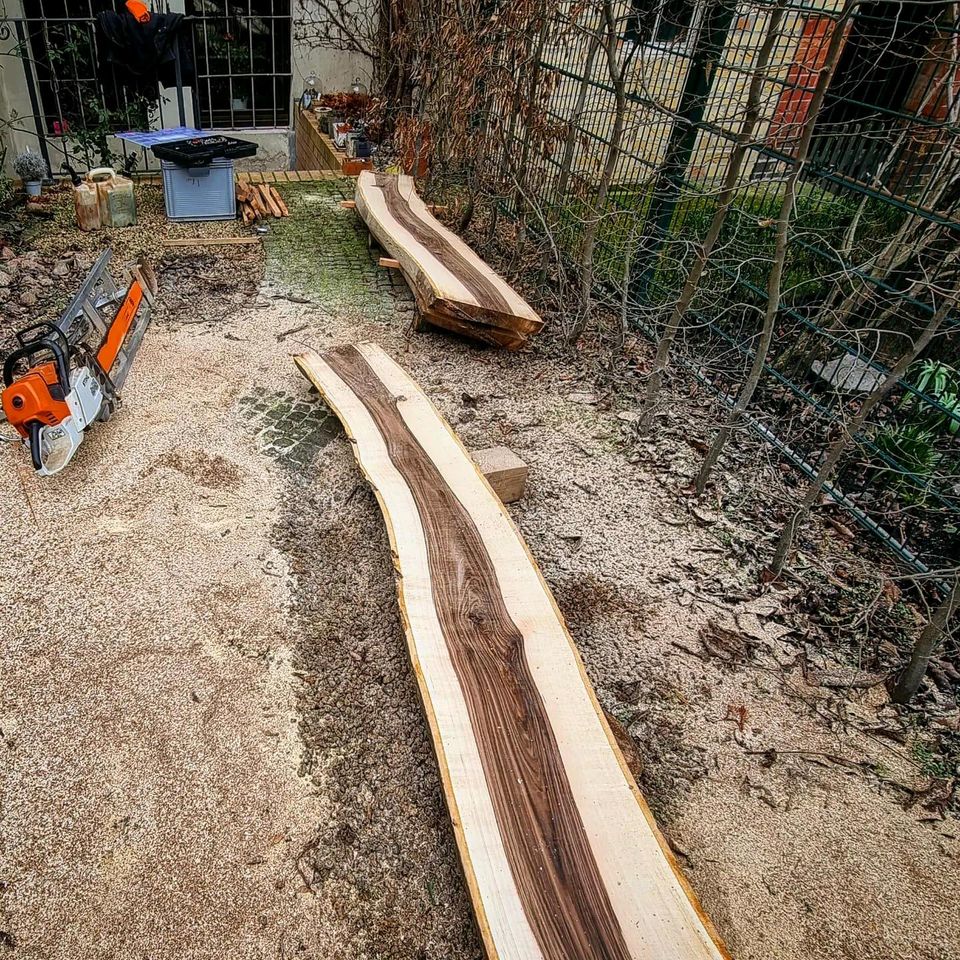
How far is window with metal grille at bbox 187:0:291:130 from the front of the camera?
8.16 metres

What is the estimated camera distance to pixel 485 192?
6.31m

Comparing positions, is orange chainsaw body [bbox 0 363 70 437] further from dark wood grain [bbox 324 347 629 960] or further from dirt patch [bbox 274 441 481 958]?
dark wood grain [bbox 324 347 629 960]

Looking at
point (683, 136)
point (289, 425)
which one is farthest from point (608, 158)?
point (289, 425)

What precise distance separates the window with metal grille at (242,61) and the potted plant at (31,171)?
8.92 ft

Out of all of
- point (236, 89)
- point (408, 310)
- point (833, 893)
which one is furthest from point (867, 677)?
point (236, 89)

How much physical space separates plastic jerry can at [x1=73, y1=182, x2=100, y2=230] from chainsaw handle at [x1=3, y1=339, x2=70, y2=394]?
3.35 metres

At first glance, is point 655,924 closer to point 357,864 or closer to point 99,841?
point 357,864

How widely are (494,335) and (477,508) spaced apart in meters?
2.06

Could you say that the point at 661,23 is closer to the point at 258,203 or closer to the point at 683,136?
the point at 683,136

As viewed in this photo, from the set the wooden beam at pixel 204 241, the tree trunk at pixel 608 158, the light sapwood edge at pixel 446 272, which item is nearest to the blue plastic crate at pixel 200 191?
the wooden beam at pixel 204 241

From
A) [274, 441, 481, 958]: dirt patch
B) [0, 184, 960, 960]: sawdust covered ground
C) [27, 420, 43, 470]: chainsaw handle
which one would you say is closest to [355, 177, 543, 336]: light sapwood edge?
[0, 184, 960, 960]: sawdust covered ground

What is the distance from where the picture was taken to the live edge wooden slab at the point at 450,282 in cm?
458

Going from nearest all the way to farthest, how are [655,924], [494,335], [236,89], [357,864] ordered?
1. [655,924]
2. [357,864]
3. [494,335]
4. [236,89]

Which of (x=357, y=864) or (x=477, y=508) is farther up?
(x=477, y=508)
